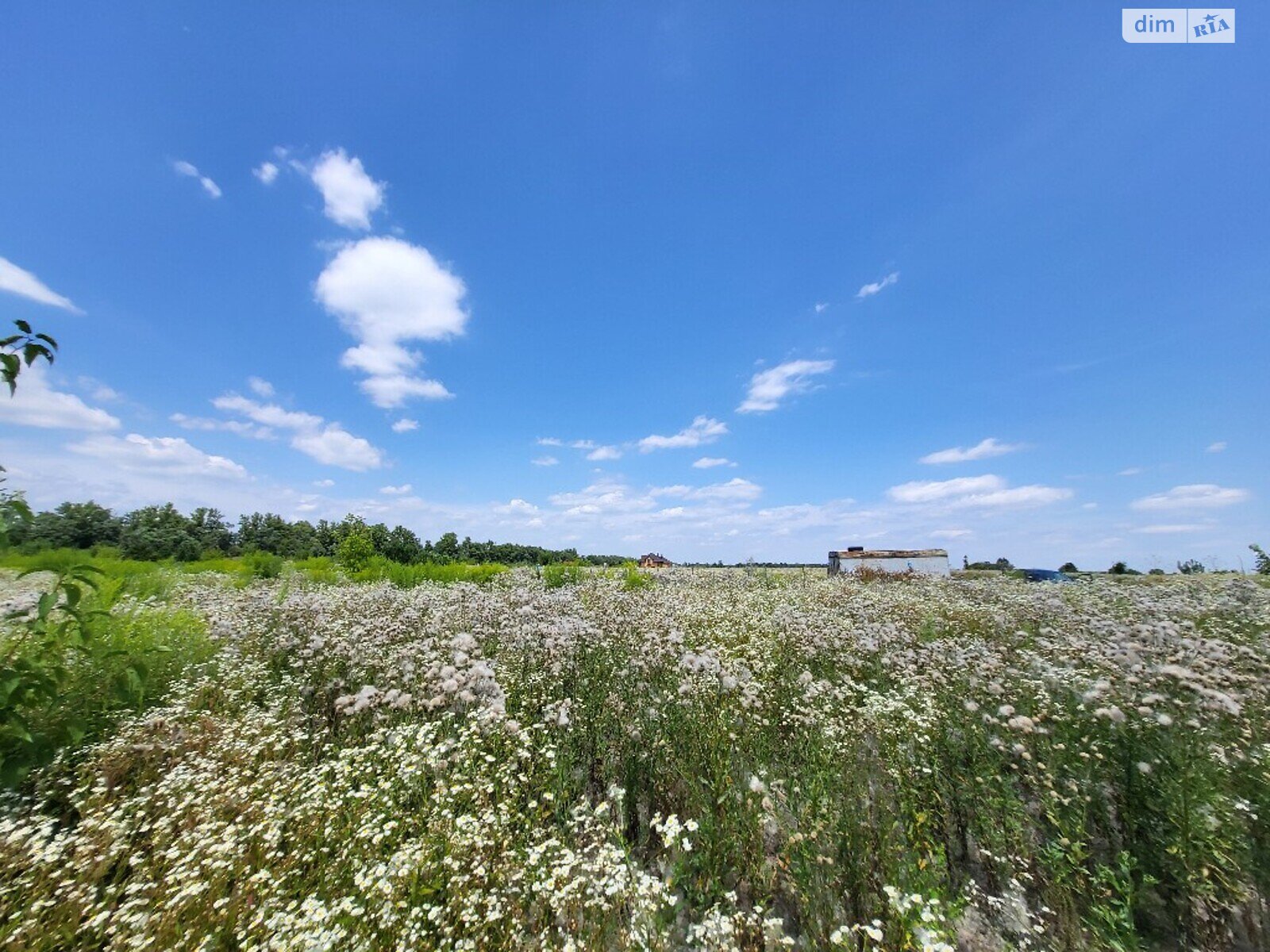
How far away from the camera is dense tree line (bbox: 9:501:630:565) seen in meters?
32.5

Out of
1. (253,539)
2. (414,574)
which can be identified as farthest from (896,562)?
(253,539)

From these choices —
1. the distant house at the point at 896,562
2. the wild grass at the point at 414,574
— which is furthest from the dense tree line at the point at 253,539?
the distant house at the point at 896,562

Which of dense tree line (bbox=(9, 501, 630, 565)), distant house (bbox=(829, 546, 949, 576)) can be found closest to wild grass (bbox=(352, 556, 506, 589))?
dense tree line (bbox=(9, 501, 630, 565))

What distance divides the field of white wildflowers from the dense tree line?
21.2 m

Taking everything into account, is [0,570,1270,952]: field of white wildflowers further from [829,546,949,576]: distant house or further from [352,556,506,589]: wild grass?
[829,546,949,576]: distant house

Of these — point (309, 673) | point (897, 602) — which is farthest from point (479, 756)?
point (897, 602)

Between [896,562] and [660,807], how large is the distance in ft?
95.9

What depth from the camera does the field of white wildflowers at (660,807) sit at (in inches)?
103

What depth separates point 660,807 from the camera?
4031 millimetres

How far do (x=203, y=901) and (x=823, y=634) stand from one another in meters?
7.13

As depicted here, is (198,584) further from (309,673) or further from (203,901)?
(203,901)

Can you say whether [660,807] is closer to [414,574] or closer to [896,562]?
[414,574]

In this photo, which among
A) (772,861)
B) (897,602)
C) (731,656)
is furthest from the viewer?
(897,602)

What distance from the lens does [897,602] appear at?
36.1ft
